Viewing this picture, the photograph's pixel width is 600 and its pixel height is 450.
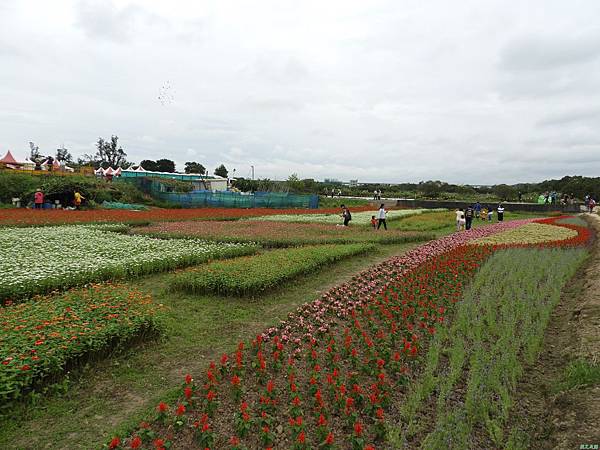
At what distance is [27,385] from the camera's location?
4578mm

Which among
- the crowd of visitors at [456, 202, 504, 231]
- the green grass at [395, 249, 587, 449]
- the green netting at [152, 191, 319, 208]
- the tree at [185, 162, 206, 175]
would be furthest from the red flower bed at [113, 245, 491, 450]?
the tree at [185, 162, 206, 175]

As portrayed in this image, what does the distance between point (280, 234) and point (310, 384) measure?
45.4ft

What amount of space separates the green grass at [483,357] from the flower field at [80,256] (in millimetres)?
7892

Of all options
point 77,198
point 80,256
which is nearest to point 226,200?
point 77,198

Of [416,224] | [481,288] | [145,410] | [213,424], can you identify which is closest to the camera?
[213,424]

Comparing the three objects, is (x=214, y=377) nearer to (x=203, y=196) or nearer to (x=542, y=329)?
(x=542, y=329)

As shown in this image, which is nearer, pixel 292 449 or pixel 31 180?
pixel 292 449

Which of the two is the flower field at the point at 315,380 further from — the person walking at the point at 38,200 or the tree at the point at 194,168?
the tree at the point at 194,168

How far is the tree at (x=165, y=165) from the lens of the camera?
110m

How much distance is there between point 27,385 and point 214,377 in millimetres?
2095

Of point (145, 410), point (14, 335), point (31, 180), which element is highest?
point (31, 180)

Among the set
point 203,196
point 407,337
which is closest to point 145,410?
point 407,337

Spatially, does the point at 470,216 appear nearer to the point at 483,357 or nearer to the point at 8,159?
the point at 483,357

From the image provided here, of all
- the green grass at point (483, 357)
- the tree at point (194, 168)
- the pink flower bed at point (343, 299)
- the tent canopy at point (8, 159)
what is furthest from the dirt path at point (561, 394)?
the tree at point (194, 168)
